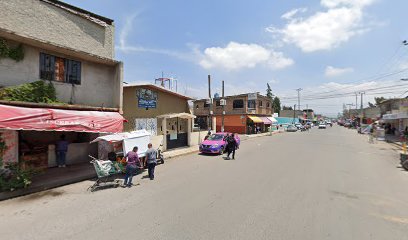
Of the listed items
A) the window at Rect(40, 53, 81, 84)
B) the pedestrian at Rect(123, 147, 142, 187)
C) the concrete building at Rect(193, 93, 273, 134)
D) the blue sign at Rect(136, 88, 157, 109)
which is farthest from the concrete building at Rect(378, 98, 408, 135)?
the window at Rect(40, 53, 81, 84)

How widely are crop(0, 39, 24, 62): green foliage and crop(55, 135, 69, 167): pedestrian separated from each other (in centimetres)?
424

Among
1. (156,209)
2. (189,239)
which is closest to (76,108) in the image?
(156,209)

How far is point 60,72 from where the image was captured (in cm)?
1188

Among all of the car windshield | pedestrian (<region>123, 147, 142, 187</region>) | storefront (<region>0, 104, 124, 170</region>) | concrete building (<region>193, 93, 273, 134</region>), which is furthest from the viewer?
concrete building (<region>193, 93, 273, 134</region>)

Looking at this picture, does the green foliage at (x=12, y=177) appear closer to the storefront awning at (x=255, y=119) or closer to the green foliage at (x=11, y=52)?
the green foliage at (x=11, y=52)

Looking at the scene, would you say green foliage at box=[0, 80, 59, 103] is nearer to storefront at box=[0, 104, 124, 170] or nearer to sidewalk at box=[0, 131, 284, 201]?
storefront at box=[0, 104, 124, 170]

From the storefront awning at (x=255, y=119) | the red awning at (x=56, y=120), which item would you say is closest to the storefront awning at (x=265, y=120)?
the storefront awning at (x=255, y=119)

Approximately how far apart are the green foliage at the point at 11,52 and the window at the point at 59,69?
2.83ft

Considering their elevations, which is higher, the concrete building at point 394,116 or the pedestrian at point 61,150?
the concrete building at point 394,116

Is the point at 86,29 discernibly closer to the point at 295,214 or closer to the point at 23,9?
the point at 23,9

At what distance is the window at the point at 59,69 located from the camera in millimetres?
11305

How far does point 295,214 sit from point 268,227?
4.21ft

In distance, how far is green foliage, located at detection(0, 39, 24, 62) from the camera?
32.3 feet

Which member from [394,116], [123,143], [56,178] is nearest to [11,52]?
[56,178]
